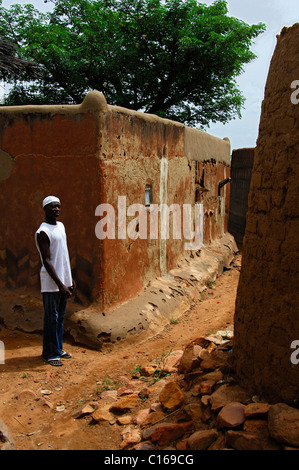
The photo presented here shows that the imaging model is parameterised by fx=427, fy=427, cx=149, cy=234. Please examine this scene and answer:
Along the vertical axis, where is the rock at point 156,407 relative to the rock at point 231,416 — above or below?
below

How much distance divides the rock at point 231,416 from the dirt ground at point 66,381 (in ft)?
2.67

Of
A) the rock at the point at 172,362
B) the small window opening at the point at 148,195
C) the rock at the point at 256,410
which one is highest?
the small window opening at the point at 148,195

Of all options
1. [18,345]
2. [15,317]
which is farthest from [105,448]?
[15,317]

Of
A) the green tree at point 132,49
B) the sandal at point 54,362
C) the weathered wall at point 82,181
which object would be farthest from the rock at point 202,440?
the green tree at point 132,49

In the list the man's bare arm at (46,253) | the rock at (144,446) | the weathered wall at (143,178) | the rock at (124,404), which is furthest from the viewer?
the weathered wall at (143,178)

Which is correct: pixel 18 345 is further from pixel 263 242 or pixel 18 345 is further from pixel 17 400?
pixel 263 242

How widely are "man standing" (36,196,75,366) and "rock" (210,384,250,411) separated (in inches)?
73.2

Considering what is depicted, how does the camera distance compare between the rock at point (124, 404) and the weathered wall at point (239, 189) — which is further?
the weathered wall at point (239, 189)

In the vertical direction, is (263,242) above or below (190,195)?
below

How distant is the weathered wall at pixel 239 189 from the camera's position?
11.9 m

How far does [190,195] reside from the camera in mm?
7785

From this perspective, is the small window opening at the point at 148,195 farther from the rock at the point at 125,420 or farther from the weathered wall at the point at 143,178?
the rock at the point at 125,420

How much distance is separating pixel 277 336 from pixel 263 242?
0.61m

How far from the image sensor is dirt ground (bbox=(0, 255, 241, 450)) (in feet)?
10.3
